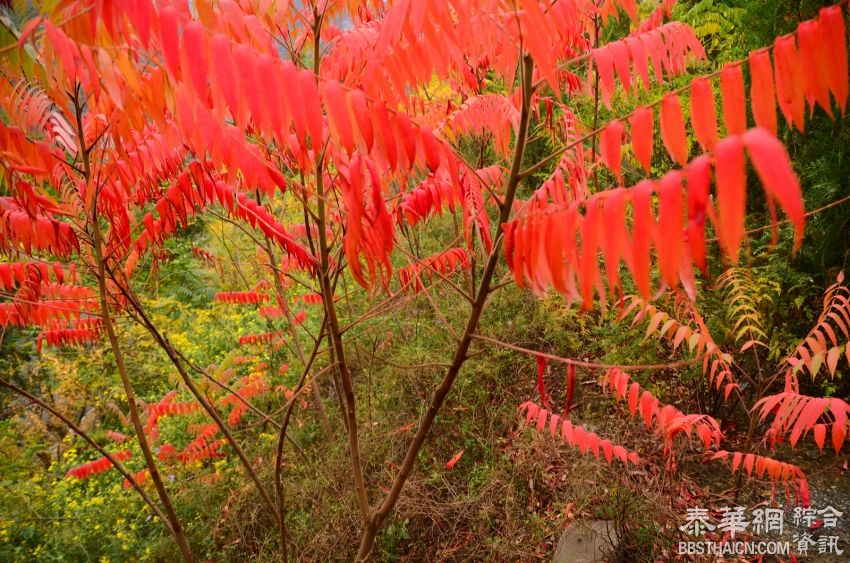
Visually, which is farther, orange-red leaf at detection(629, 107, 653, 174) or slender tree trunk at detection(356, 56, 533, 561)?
slender tree trunk at detection(356, 56, 533, 561)

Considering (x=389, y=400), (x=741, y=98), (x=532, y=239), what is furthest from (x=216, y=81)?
(x=389, y=400)

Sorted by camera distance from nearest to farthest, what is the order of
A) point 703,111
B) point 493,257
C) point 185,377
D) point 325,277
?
point 703,111 < point 493,257 < point 325,277 < point 185,377

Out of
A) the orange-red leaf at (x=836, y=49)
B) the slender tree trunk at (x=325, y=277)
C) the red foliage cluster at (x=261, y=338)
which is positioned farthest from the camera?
the red foliage cluster at (x=261, y=338)

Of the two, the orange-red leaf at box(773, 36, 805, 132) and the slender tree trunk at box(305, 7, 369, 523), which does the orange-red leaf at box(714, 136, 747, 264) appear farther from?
the slender tree trunk at box(305, 7, 369, 523)

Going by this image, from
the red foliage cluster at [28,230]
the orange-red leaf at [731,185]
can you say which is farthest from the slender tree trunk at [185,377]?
the orange-red leaf at [731,185]

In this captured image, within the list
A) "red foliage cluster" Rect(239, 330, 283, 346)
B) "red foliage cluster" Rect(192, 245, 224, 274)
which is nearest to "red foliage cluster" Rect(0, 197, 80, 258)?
"red foliage cluster" Rect(192, 245, 224, 274)

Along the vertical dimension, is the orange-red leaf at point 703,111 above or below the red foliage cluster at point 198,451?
above

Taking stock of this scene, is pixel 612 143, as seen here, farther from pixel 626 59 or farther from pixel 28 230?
pixel 28 230

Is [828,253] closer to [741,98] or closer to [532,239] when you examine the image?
[741,98]

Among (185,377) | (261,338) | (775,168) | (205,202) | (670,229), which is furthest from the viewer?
(261,338)

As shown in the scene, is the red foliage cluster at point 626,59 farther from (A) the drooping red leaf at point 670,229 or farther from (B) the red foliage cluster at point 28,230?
(B) the red foliage cluster at point 28,230

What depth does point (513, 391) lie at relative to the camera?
15.8 feet

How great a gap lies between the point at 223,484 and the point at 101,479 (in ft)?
5.69

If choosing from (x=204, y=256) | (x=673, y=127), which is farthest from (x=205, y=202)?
(x=204, y=256)
